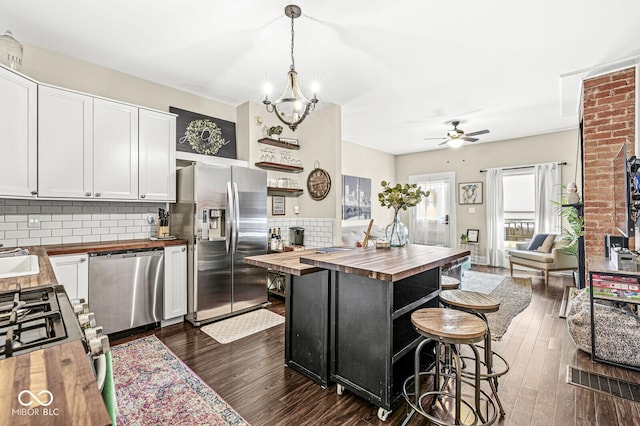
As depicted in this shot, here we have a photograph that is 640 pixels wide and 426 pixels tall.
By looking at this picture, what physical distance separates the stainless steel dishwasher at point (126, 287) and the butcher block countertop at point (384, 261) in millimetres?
1941

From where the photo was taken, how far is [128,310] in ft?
9.86

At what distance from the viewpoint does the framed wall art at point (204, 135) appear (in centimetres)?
384

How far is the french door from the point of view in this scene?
24.0ft

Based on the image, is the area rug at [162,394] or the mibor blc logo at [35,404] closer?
the mibor blc logo at [35,404]

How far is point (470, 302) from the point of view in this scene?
6.68ft

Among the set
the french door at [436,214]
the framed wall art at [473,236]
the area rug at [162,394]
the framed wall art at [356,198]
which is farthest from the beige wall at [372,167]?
the area rug at [162,394]

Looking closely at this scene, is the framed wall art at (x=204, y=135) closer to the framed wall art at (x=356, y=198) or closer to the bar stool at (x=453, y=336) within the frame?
the framed wall art at (x=356, y=198)

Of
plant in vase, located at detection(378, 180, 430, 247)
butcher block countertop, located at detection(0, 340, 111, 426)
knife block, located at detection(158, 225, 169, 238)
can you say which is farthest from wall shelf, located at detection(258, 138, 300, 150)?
butcher block countertop, located at detection(0, 340, 111, 426)

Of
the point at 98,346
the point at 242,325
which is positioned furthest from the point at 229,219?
the point at 98,346

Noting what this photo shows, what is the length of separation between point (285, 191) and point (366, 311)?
3121 mm

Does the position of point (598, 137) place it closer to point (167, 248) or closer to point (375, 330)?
point (375, 330)

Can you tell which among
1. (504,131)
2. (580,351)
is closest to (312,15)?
(580,351)

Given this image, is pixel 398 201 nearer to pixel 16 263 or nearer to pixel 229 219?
pixel 229 219

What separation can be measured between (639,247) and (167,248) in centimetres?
479
